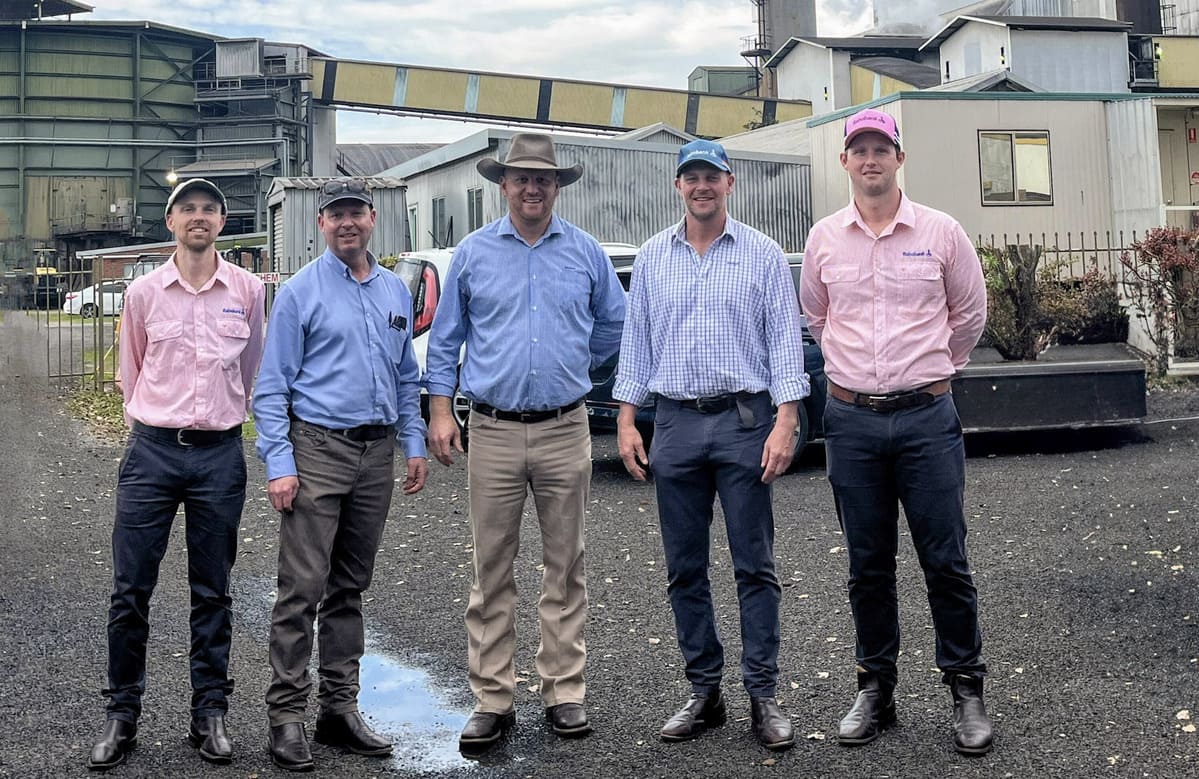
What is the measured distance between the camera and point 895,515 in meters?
4.83

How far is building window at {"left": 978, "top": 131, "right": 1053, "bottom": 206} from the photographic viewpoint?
933 inches

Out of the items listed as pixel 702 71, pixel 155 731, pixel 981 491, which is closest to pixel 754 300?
pixel 155 731

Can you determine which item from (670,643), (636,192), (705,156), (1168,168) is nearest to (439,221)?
(636,192)

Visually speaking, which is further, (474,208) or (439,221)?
(439,221)

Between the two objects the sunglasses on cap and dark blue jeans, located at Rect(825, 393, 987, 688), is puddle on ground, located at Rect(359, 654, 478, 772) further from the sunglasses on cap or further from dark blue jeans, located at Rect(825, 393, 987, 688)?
the sunglasses on cap

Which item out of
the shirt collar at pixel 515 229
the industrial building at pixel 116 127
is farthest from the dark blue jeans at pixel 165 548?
the industrial building at pixel 116 127

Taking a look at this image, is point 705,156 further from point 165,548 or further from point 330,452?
point 165,548

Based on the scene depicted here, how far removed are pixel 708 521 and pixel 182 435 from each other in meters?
1.99

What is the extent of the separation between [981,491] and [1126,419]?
2950 millimetres

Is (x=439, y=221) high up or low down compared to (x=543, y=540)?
up

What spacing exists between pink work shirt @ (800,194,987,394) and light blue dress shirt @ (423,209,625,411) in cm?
98

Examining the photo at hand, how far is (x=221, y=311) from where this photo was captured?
15.7ft

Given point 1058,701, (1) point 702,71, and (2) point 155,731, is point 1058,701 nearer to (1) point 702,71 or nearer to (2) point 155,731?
(2) point 155,731

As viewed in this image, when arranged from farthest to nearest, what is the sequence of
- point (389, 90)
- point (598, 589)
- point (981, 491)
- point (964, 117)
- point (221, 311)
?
point (389, 90), point (964, 117), point (981, 491), point (598, 589), point (221, 311)
